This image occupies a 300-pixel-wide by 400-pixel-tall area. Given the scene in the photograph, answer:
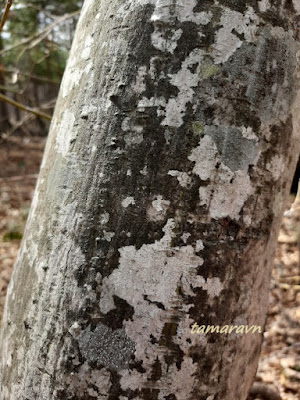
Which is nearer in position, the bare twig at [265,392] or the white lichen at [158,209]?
the white lichen at [158,209]

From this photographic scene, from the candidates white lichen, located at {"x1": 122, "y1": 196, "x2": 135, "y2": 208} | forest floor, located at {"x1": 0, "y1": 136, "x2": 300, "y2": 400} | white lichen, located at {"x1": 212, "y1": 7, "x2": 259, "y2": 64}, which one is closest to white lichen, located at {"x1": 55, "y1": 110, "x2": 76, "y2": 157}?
white lichen, located at {"x1": 122, "y1": 196, "x2": 135, "y2": 208}

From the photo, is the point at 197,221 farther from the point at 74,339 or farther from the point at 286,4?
the point at 286,4

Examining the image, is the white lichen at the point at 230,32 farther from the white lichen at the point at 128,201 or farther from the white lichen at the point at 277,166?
the white lichen at the point at 128,201

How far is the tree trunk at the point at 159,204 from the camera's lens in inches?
38.8

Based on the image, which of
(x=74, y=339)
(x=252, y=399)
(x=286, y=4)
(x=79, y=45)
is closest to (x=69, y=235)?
(x=74, y=339)

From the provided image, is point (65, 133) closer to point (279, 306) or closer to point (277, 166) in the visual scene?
point (277, 166)

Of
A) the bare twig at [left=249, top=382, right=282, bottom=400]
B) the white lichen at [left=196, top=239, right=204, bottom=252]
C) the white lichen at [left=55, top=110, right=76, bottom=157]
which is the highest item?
the white lichen at [left=55, top=110, right=76, bottom=157]

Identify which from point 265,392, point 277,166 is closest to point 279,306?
point 265,392

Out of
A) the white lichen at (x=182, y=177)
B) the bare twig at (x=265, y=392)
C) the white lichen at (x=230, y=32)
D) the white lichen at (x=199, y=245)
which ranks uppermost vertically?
the white lichen at (x=230, y=32)

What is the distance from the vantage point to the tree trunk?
0.98m

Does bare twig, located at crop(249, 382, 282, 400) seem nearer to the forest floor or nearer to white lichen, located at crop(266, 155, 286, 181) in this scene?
the forest floor

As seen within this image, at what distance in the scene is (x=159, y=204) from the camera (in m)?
0.98

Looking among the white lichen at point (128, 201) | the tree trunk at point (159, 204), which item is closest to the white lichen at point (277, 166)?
the tree trunk at point (159, 204)

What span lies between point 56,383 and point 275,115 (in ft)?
2.73
